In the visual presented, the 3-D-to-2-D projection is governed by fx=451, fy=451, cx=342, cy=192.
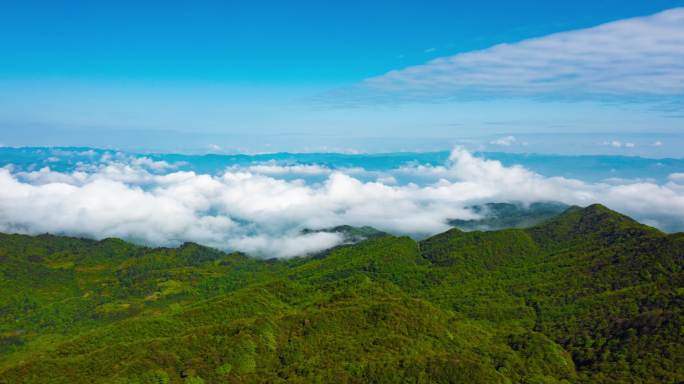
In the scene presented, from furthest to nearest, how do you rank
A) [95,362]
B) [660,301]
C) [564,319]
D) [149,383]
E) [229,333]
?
[564,319] < [660,301] < [229,333] < [95,362] < [149,383]

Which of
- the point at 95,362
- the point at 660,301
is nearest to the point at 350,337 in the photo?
the point at 95,362

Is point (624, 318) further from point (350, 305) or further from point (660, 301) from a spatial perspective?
point (350, 305)

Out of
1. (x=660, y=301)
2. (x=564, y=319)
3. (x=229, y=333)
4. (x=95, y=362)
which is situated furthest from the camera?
(x=564, y=319)

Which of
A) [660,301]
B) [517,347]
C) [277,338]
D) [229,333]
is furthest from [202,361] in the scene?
[660,301]

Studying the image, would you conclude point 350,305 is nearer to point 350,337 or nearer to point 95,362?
point 350,337

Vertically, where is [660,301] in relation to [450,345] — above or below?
above

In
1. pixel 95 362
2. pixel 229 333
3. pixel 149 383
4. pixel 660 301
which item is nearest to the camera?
pixel 149 383

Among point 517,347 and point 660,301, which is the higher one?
point 660,301

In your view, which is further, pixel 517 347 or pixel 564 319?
pixel 564 319

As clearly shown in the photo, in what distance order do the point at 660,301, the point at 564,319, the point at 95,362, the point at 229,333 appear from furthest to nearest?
the point at 564,319, the point at 660,301, the point at 229,333, the point at 95,362
